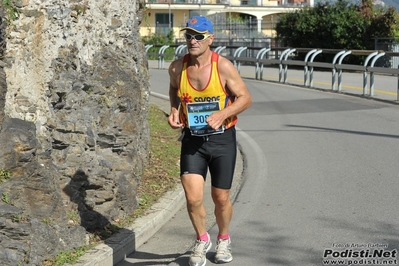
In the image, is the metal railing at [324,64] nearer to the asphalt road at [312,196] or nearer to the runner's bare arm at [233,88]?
the asphalt road at [312,196]

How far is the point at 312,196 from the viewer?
9.35 meters

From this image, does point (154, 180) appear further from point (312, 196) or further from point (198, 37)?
point (198, 37)

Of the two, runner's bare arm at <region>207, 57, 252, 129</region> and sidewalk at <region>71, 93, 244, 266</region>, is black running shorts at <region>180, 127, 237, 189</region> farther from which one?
sidewalk at <region>71, 93, 244, 266</region>

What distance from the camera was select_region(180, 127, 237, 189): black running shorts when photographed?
20.8 feet

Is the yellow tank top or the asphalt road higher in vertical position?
the yellow tank top

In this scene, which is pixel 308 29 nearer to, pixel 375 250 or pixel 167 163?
pixel 167 163

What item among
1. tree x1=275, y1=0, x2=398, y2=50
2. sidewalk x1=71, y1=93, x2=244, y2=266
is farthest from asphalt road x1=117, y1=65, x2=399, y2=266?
tree x1=275, y1=0, x2=398, y2=50

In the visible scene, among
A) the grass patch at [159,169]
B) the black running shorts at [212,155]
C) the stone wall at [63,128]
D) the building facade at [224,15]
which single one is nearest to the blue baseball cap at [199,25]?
the black running shorts at [212,155]

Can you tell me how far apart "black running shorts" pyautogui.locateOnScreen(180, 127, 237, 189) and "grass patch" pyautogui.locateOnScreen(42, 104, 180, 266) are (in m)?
1.17

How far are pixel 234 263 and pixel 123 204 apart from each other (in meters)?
1.58

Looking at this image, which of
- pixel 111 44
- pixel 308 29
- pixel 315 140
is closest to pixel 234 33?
pixel 308 29

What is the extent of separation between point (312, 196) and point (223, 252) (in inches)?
116

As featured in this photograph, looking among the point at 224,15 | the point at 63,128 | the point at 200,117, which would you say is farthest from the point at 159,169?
the point at 224,15

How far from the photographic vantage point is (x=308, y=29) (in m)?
38.5
